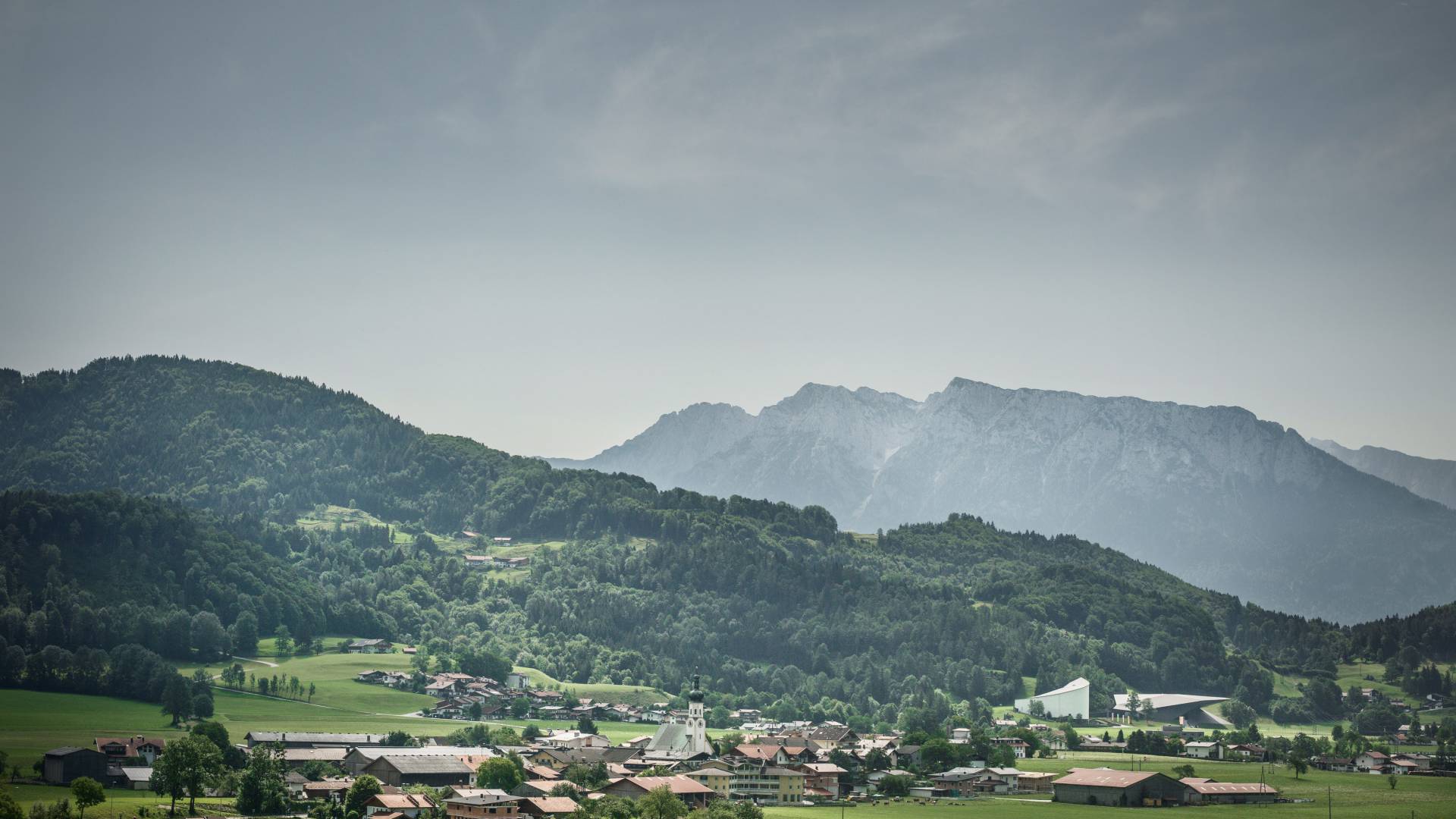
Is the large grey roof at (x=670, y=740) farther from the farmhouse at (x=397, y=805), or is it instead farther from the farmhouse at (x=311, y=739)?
the farmhouse at (x=397, y=805)

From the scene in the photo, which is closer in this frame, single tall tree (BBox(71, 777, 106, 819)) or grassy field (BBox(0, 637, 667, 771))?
single tall tree (BBox(71, 777, 106, 819))

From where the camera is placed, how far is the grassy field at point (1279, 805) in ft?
295

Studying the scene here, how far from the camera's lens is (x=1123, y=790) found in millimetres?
97750

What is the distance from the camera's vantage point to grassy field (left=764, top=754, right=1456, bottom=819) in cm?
8988

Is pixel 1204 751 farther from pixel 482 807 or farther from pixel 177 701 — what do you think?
pixel 177 701

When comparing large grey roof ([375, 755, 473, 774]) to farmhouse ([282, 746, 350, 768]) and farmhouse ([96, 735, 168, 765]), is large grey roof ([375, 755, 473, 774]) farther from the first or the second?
farmhouse ([96, 735, 168, 765])

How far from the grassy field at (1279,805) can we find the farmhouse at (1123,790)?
1510 mm

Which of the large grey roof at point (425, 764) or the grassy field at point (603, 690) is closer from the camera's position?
the large grey roof at point (425, 764)

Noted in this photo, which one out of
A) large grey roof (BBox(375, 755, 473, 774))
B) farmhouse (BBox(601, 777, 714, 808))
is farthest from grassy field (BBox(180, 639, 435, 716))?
farmhouse (BBox(601, 777, 714, 808))

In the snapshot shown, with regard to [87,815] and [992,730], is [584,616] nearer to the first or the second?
[992,730]

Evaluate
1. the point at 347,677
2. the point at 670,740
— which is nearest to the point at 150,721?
the point at 347,677

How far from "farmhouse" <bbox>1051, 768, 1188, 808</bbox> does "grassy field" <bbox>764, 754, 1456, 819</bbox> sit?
4.95 feet

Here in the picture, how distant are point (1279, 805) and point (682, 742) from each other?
39835mm

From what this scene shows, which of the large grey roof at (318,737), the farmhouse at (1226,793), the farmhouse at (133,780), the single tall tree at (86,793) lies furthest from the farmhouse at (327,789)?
the farmhouse at (1226,793)
